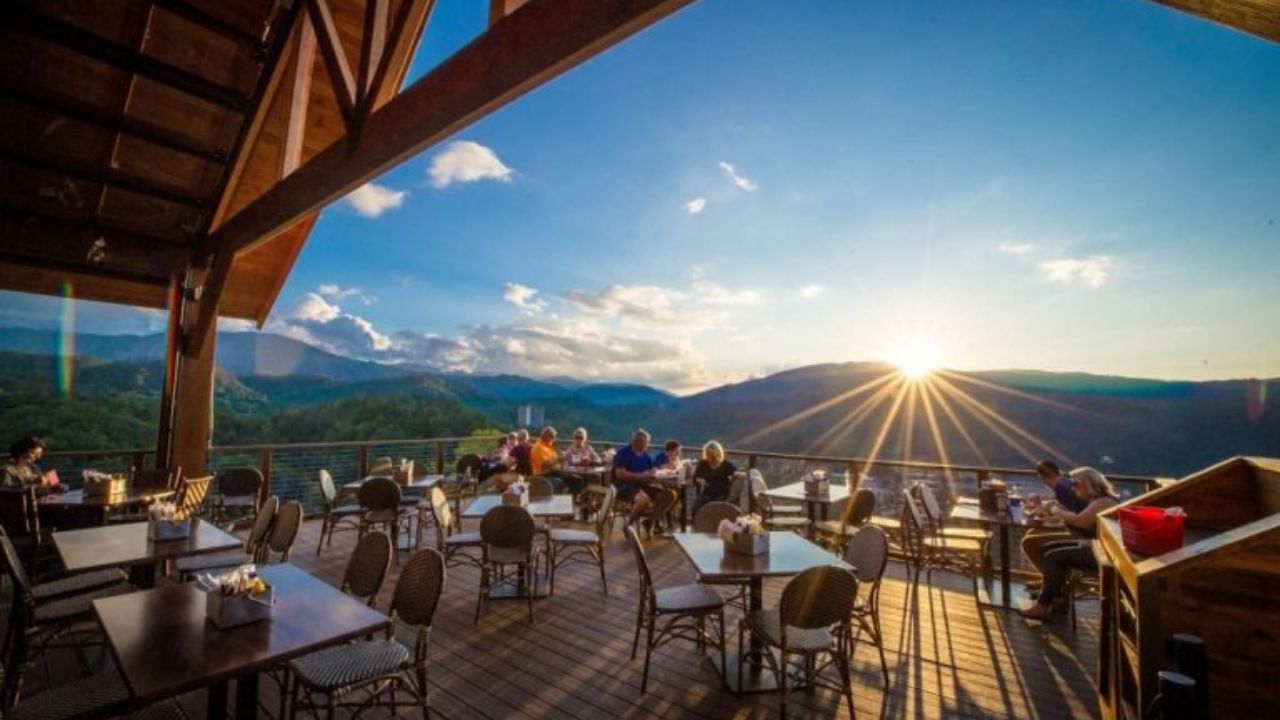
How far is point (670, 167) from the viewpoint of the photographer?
23.6 ft

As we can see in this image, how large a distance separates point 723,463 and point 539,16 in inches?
225

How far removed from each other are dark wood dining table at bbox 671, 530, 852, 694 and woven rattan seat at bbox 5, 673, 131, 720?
2.74 m

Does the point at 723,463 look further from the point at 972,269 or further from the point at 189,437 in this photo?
the point at 189,437

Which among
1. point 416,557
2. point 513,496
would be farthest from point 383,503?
point 416,557

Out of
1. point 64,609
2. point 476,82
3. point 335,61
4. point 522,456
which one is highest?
point 335,61

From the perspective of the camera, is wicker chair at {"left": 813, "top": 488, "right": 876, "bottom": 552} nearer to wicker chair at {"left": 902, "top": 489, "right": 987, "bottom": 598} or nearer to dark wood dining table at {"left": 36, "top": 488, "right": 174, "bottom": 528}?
wicker chair at {"left": 902, "top": 489, "right": 987, "bottom": 598}

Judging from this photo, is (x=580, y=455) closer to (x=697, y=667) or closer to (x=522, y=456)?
(x=522, y=456)

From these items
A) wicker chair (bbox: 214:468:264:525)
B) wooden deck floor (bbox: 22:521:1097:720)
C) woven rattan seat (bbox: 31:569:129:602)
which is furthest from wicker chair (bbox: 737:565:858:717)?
wicker chair (bbox: 214:468:264:525)

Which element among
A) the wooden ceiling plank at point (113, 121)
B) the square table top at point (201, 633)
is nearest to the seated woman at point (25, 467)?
the wooden ceiling plank at point (113, 121)

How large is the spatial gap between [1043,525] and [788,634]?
11.3 feet

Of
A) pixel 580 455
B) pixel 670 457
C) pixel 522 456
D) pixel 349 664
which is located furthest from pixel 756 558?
pixel 522 456

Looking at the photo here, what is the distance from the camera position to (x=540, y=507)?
530 cm

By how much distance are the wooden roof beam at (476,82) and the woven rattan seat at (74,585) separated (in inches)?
124

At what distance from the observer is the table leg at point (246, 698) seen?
2121mm
